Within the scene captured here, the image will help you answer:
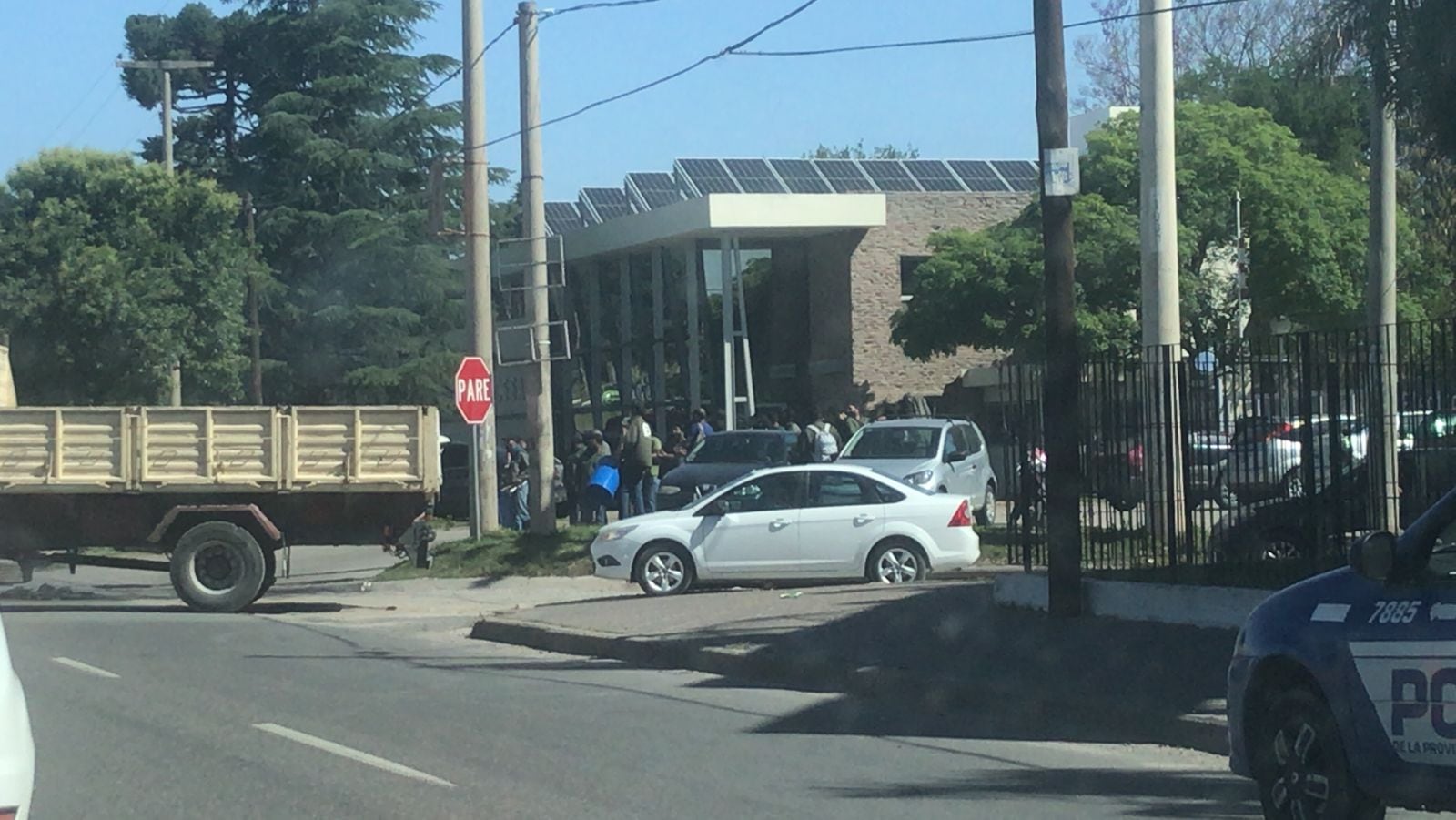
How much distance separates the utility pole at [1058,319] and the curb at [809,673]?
228 cm

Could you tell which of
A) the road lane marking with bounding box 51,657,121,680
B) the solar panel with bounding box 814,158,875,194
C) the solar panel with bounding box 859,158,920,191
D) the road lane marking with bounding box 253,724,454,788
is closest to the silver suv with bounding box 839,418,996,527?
the road lane marking with bounding box 51,657,121,680

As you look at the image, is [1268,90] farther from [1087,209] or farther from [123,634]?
[123,634]

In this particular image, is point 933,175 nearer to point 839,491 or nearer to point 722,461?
point 722,461

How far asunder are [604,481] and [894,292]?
53.4ft

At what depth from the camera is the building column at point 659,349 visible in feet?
147

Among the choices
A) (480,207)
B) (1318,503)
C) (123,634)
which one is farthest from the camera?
(480,207)

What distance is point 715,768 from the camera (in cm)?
991

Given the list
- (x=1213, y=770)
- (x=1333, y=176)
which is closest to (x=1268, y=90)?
(x=1333, y=176)

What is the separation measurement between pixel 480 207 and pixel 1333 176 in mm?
19959

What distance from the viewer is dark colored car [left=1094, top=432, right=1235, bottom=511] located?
14297 millimetres

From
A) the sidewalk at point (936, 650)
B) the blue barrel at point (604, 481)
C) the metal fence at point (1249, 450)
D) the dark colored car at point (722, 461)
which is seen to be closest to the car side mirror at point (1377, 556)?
the sidewalk at point (936, 650)

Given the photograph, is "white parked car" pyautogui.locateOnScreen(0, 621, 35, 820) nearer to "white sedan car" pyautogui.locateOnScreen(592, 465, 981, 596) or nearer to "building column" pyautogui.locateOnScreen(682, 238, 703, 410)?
"white sedan car" pyautogui.locateOnScreen(592, 465, 981, 596)

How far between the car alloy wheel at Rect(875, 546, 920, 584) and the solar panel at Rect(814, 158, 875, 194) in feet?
86.4

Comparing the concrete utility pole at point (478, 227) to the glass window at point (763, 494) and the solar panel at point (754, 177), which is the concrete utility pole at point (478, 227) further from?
the solar panel at point (754, 177)
